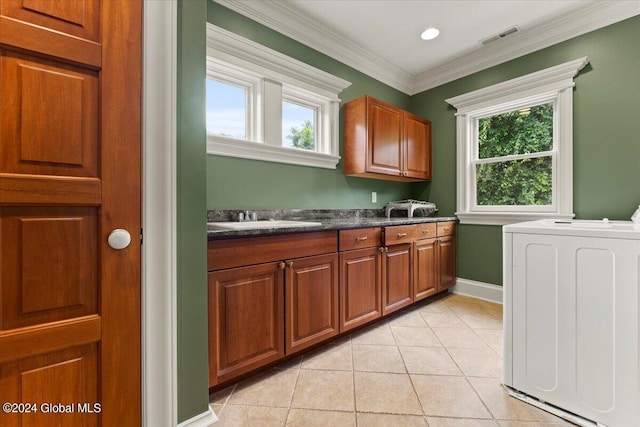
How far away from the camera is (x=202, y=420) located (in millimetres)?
1238

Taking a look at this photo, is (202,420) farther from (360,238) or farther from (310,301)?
(360,238)

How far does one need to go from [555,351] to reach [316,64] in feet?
9.18

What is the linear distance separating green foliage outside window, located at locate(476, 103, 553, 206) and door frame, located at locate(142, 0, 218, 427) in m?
3.21

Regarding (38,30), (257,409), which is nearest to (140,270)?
(38,30)

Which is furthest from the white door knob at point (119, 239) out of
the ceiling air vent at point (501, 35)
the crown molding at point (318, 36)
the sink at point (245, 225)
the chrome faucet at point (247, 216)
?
the ceiling air vent at point (501, 35)

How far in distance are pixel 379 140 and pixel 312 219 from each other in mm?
1094

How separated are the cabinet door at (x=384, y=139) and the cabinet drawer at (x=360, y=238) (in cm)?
83

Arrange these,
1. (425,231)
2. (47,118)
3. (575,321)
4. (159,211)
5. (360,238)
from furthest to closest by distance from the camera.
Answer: (425,231)
(360,238)
(575,321)
(159,211)
(47,118)

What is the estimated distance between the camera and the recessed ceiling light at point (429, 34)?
2.63m

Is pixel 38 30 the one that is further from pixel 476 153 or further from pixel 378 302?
pixel 476 153

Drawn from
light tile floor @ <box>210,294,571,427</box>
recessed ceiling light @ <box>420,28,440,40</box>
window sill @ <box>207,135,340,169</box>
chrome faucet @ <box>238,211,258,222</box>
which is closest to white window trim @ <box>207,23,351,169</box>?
window sill @ <box>207,135,340,169</box>

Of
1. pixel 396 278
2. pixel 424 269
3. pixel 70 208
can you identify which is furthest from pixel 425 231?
pixel 70 208

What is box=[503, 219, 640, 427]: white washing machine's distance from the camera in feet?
3.93

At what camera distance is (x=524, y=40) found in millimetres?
2730
